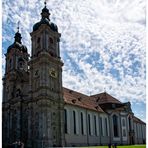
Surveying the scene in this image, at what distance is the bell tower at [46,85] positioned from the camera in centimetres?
3612

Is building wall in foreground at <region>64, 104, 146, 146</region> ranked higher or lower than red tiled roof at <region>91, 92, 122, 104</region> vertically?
lower

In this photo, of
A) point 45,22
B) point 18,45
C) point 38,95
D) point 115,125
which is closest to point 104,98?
point 115,125

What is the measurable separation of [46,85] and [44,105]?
3224 millimetres

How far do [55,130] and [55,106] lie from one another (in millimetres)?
3737

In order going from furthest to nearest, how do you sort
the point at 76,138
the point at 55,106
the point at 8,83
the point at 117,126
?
the point at 117,126
the point at 8,83
the point at 76,138
the point at 55,106

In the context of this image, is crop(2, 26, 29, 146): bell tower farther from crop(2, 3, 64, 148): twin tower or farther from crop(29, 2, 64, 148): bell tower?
crop(29, 2, 64, 148): bell tower

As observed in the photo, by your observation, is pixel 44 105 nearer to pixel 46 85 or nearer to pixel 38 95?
pixel 38 95

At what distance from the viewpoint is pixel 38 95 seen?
38.0 metres

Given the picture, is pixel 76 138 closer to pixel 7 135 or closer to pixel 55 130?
pixel 55 130

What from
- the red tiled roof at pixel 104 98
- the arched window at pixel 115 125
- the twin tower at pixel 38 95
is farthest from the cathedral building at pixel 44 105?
the red tiled roof at pixel 104 98

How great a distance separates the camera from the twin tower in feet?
120

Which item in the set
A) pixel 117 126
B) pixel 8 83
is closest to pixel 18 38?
pixel 8 83

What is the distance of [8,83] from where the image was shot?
47.0m

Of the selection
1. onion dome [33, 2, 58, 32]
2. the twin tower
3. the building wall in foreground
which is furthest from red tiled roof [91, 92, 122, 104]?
onion dome [33, 2, 58, 32]
